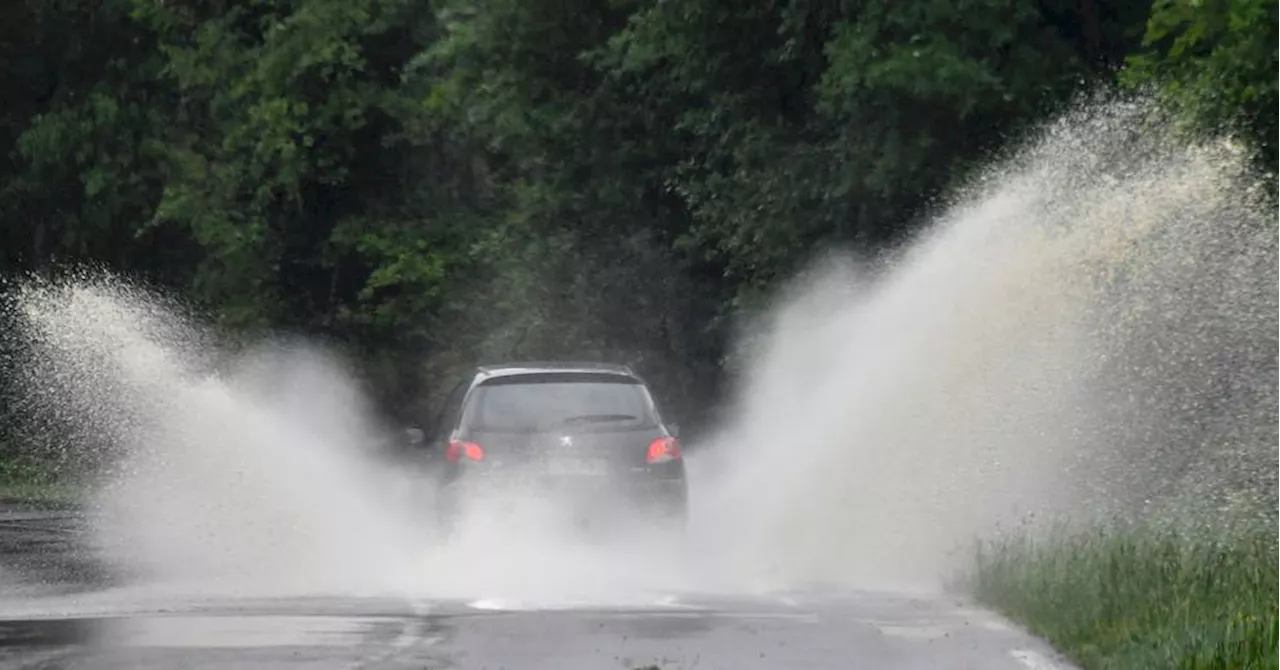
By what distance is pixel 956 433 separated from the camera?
2223cm

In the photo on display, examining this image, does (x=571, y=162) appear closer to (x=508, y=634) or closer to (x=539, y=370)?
(x=539, y=370)

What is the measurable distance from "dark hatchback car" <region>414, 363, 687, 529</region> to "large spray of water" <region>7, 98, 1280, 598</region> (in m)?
0.37

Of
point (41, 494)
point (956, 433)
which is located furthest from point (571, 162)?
point (956, 433)

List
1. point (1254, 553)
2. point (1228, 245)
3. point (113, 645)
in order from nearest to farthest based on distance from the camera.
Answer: point (113, 645), point (1254, 553), point (1228, 245)

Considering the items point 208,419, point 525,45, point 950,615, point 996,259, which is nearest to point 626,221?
point 525,45

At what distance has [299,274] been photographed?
48.4 meters

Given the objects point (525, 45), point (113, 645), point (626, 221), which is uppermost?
point (525, 45)

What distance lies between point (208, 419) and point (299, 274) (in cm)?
2033

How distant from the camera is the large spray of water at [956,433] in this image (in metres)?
19.7

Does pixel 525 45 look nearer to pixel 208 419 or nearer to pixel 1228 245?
pixel 208 419

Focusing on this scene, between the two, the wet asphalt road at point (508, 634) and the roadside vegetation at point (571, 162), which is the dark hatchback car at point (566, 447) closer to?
the wet asphalt road at point (508, 634)

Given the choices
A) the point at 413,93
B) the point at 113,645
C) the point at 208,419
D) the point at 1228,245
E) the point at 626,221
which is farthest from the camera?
the point at 413,93

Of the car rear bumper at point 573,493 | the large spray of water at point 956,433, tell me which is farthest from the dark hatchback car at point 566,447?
the large spray of water at point 956,433

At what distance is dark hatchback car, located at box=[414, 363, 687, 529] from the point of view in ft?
64.6
